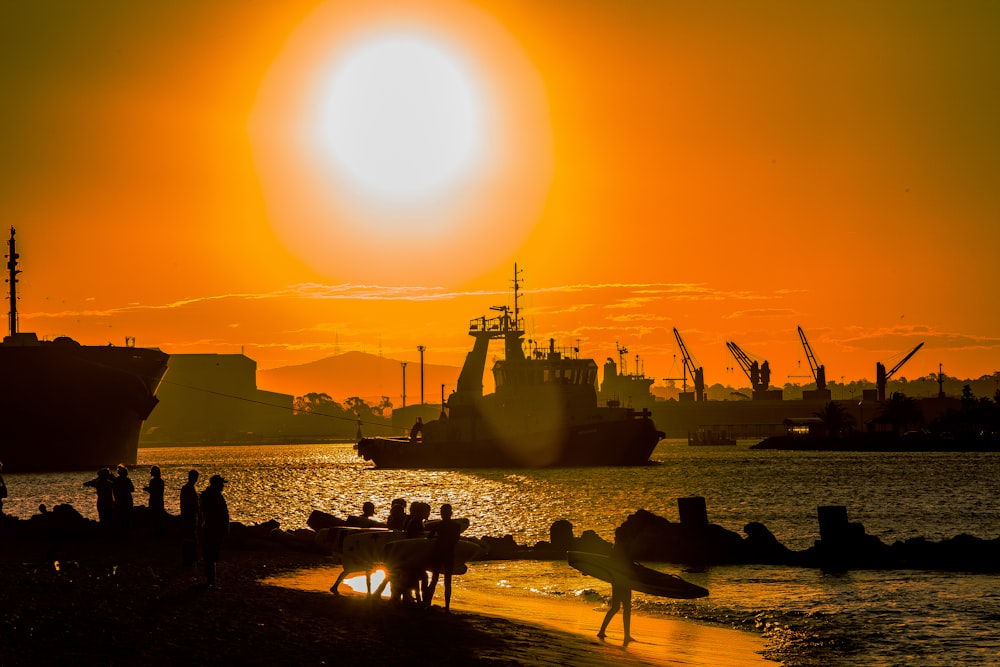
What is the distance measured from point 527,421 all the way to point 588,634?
76.5 meters

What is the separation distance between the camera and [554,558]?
94.9 ft

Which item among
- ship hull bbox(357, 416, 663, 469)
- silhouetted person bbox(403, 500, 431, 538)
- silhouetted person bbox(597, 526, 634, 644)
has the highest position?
ship hull bbox(357, 416, 663, 469)

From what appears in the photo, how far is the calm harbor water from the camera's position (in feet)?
64.6

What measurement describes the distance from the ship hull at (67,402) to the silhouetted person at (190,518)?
233ft

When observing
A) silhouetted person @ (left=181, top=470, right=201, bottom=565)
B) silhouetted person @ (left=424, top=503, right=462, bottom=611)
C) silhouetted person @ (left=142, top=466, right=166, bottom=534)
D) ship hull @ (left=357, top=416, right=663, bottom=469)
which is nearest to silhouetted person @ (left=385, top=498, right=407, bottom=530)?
silhouetted person @ (left=424, top=503, right=462, bottom=611)

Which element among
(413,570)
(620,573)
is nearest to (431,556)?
(413,570)

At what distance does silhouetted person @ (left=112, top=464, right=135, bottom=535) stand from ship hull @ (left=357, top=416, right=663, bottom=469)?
2742 inches

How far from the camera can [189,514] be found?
1816cm

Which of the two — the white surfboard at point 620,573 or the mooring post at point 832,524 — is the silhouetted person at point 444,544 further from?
the mooring post at point 832,524

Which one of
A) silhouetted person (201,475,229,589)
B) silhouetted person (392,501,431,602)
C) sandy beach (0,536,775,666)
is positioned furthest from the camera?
silhouetted person (201,475,229,589)

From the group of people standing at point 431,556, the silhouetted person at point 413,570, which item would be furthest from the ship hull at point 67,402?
the silhouetted person at point 413,570

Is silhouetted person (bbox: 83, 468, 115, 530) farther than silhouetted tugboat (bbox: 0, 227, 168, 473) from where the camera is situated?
No

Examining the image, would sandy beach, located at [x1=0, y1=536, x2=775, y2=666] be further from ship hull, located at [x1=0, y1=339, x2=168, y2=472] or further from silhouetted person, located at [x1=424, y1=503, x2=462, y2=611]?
ship hull, located at [x1=0, y1=339, x2=168, y2=472]

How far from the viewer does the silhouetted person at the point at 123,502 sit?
79.2ft
